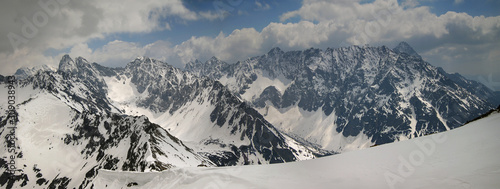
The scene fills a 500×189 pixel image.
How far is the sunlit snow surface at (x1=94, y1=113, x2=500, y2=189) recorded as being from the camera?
11188mm

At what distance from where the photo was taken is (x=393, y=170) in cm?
1312

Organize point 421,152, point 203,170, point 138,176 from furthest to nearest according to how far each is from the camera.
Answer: point 138,176 → point 203,170 → point 421,152

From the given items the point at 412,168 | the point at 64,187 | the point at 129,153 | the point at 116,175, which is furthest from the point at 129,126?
the point at 412,168

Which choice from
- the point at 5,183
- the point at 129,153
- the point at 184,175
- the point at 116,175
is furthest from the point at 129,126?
the point at 184,175

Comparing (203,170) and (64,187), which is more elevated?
(203,170)

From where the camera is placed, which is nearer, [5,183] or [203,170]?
[203,170]

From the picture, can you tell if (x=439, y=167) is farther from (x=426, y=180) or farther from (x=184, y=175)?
(x=184, y=175)

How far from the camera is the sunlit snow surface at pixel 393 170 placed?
36.7 ft

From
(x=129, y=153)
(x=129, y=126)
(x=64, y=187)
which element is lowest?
(x=64, y=187)

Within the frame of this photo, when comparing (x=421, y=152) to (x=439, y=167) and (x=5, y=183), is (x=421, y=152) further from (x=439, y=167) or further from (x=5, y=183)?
(x=5, y=183)

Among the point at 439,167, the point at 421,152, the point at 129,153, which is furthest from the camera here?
the point at 129,153

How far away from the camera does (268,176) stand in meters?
15.3

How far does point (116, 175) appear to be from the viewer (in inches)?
1035

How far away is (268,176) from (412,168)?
710 centimetres
